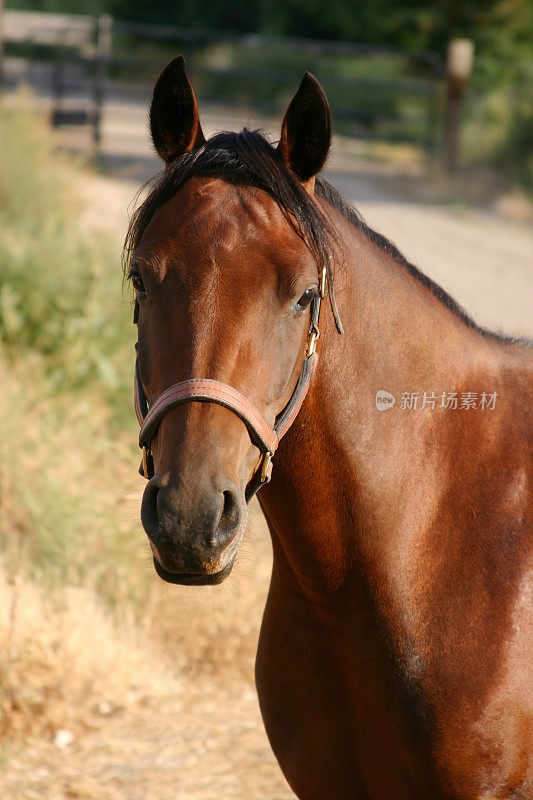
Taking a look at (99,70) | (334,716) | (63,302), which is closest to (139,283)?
(334,716)

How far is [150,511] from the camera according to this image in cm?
166

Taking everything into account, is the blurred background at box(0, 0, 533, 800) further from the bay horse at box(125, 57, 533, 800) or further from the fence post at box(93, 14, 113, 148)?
the fence post at box(93, 14, 113, 148)

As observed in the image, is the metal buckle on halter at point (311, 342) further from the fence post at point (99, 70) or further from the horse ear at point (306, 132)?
the fence post at point (99, 70)

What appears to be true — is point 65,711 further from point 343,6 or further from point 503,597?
point 343,6

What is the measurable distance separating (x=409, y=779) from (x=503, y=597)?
483 millimetres

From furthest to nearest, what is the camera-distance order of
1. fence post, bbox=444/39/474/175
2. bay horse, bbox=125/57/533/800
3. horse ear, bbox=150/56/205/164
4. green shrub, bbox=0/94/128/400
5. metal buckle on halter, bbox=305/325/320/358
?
fence post, bbox=444/39/474/175 < green shrub, bbox=0/94/128/400 < horse ear, bbox=150/56/205/164 < metal buckle on halter, bbox=305/325/320/358 < bay horse, bbox=125/57/533/800

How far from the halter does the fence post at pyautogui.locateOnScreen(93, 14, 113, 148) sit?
1302 centimetres

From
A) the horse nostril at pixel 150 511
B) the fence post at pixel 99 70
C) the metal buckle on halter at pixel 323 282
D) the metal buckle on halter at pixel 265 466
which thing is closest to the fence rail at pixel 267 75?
the fence post at pixel 99 70

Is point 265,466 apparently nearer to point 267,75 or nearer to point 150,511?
point 150,511

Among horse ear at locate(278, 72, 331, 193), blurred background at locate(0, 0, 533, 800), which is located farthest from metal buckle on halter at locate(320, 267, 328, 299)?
blurred background at locate(0, 0, 533, 800)

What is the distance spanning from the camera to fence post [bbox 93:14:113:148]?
13875 mm

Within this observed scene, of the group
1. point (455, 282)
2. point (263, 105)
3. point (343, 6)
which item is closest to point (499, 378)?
point (455, 282)

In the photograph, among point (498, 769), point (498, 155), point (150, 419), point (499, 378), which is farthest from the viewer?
point (498, 155)

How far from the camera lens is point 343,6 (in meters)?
24.5
